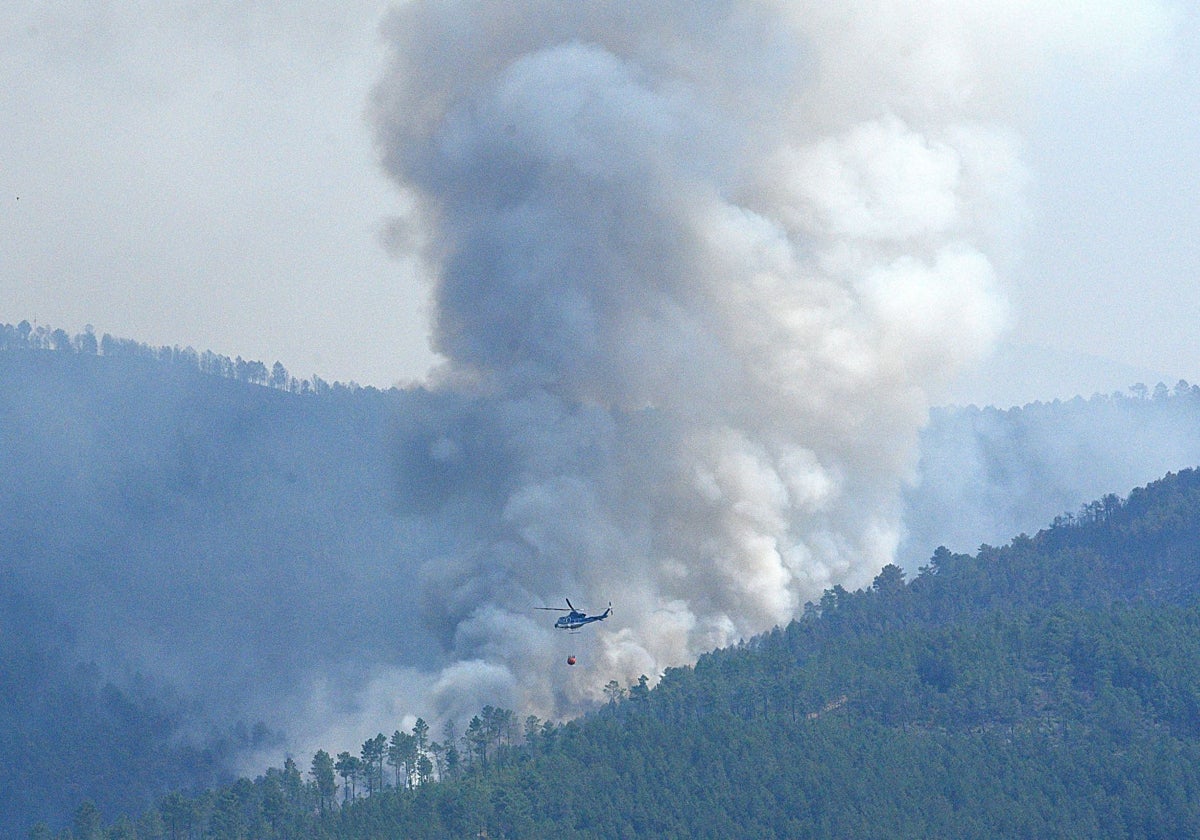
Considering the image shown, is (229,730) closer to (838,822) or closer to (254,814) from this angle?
(254,814)

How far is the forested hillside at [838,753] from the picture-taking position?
116875 mm

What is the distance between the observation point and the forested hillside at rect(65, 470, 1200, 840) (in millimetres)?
116875

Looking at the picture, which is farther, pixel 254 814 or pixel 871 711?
pixel 871 711

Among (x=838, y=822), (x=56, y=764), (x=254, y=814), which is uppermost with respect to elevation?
(x=56, y=764)

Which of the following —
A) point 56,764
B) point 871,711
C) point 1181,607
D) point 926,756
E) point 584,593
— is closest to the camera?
point 926,756

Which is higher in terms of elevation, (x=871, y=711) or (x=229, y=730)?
(x=229, y=730)

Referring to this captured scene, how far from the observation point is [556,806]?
118m

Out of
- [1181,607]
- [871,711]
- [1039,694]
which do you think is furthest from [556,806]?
[1181,607]

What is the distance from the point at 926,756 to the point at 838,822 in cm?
1074

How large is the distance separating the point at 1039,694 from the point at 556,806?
3636cm

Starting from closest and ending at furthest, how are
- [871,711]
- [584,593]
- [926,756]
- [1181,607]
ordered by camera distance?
[926,756]
[871,711]
[584,593]
[1181,607]

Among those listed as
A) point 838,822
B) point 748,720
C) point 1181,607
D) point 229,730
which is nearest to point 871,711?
point 748,720

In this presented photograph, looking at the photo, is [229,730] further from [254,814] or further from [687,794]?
[687,794]

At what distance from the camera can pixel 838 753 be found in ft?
405
